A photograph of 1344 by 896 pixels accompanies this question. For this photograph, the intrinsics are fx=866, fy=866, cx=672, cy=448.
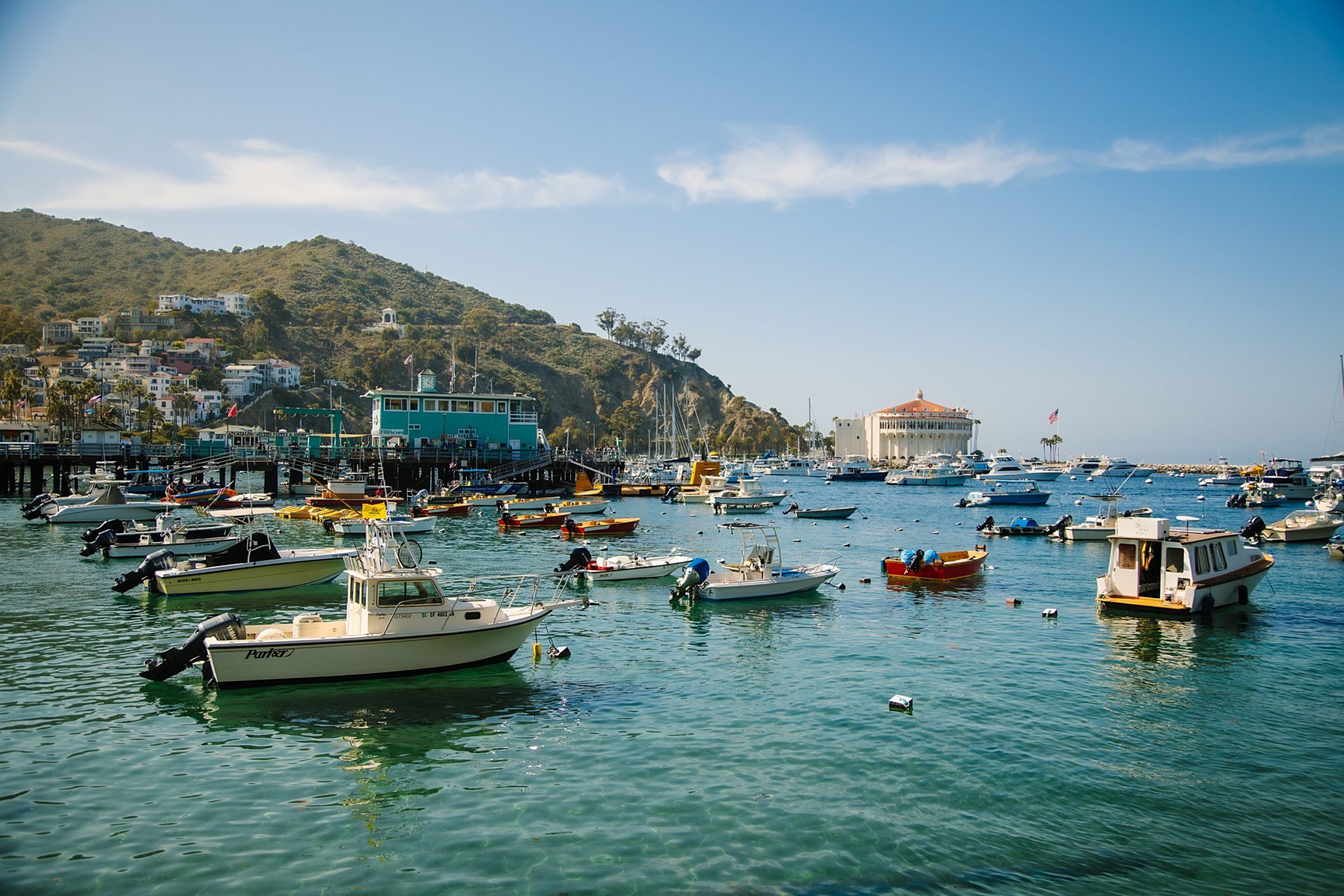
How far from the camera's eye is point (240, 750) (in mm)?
17109

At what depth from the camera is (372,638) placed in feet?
68.8

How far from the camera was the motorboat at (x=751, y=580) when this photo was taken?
33.8m

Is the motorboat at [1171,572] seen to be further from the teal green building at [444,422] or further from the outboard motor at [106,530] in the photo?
the teal green building at [444,422]

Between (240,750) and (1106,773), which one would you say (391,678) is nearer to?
(240,750)

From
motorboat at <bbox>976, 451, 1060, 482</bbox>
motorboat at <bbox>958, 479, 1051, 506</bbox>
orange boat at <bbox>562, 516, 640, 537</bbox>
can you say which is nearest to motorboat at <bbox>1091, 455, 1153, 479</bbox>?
motorboat at <bbox>976, 451, 1060, 482</bbox>

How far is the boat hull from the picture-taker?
108 ft

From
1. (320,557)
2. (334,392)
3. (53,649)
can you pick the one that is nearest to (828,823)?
(53,649)

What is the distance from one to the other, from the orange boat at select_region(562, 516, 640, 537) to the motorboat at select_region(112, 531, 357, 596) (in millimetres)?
23668

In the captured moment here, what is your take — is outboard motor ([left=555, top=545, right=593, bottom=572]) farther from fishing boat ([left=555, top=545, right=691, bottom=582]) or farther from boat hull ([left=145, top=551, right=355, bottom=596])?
boat hull ([left=145, top=551, right=355, bottom=596])

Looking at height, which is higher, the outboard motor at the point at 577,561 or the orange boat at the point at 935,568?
the outboard motor at the point at 577,561

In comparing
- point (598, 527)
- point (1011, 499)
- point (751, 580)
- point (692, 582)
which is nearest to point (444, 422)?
point (598, 527)

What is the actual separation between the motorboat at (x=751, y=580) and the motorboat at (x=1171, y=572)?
1094 cm

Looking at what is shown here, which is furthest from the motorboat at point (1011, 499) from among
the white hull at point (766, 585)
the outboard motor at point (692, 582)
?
the outboard motor at point (692, 582)

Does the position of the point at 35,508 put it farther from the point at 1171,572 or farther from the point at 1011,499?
the point at 1011,499
